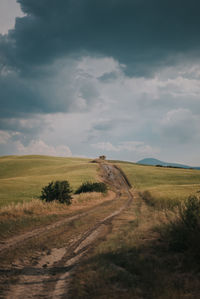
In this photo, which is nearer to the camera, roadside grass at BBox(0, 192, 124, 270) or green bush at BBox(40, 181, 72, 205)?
roadside grass at BBox(0, 192, 124, 270)

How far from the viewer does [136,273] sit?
18.3 ft

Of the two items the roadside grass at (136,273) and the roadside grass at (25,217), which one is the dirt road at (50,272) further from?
the roadside grass at (25,217)

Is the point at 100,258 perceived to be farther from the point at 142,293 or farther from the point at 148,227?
the point at 148,227

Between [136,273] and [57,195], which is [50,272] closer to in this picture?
[136,273]

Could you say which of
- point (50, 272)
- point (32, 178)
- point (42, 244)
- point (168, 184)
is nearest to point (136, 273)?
point (50, 272)

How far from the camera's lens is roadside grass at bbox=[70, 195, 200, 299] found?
4.51 metres

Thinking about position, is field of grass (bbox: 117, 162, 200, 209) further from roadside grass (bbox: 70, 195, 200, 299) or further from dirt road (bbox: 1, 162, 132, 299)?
dirt road (bbox: 1, 162, 132, 299)

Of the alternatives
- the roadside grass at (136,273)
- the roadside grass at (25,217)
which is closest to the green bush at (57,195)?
the roadside grass at (25,217)

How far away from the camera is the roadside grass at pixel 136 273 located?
178 inches

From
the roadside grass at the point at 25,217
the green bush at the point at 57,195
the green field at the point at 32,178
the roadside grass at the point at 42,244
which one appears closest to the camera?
the roadside grass at the point at 42,244

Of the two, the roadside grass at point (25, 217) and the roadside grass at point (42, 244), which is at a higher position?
the roadside grass at point (42, 244)

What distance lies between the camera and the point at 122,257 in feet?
21.6

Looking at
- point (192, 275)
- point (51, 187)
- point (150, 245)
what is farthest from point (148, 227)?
point (51, 187)

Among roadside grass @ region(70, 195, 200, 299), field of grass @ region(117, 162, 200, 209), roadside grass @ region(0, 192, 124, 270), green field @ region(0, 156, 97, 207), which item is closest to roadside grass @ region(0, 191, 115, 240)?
roadside grass @ region(0, 192, 124, 270)
